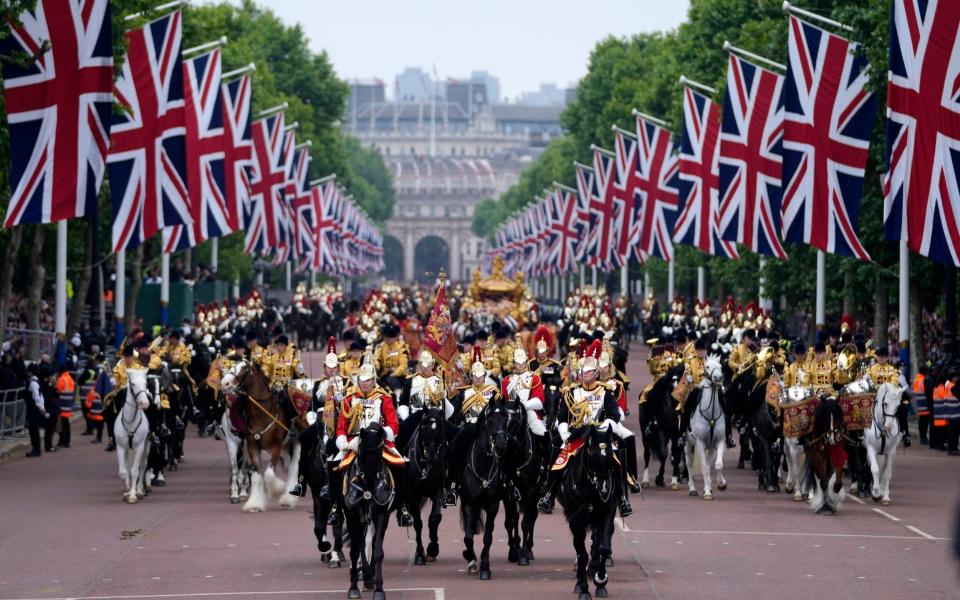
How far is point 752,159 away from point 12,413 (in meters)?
15.3

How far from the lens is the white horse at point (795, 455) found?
2588cm

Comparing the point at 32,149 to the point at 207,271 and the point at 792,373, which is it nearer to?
the point at 792,373

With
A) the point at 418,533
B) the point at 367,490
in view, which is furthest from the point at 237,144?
the point at 367,490

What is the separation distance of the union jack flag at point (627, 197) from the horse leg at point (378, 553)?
42.3 meters

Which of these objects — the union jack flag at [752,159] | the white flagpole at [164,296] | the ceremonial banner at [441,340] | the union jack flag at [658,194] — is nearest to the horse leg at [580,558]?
the ceremonial banner at [441,340]

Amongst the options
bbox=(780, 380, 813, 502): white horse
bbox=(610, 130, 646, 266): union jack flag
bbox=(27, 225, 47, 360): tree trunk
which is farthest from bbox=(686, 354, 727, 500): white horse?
bbox=(610, 130, 646, 266): union jack flag

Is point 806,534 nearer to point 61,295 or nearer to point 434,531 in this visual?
point 434,531

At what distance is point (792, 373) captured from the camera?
2638cm

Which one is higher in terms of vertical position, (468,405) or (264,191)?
(264,191)

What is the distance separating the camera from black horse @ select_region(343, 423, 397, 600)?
57.8 ft

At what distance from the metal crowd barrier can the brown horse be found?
10.3 metres

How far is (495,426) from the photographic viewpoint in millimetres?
19062

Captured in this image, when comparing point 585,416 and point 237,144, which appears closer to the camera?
point 585,416

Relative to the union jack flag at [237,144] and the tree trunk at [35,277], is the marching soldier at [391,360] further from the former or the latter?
the union jack flag at [237,144]
